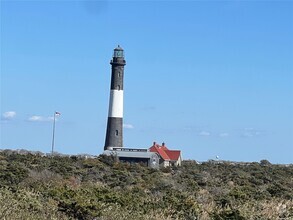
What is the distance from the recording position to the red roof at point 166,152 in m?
53.7

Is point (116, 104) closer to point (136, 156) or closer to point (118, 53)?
point (136, 156)

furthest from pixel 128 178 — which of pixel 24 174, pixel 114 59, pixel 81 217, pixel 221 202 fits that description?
pixel 114 59

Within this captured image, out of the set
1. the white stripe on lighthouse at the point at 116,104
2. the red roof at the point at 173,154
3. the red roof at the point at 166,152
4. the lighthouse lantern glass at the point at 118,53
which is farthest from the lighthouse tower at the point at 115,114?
the red roof at the point at 173,154

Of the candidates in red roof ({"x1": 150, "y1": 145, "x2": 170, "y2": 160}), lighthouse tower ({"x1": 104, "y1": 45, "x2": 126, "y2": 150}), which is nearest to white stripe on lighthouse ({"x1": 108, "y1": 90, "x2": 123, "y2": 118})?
lighthouse tower ({"x1": 104, "y1": 45, "x2": 126, "y2": 150})

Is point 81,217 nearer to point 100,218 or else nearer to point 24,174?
point 100,218

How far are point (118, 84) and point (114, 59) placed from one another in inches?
121

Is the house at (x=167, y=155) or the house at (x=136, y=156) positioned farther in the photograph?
the house at (x=167, y=155)

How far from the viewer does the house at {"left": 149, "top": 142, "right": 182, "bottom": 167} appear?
52669mm

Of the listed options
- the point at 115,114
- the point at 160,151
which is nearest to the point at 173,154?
the point at 160,151

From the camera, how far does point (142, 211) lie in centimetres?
1477

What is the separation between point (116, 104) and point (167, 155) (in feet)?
22.4

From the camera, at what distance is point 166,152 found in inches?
2215

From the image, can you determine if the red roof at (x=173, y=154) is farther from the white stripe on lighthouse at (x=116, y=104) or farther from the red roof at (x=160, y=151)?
the white stripe on lighthouse at (x=116, y=104)

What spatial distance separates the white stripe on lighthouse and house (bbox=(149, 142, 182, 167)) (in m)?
4.58
